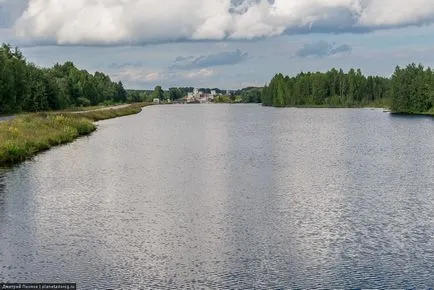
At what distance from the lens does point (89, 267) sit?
1720cm

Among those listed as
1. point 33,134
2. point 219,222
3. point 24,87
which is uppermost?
point 24,87

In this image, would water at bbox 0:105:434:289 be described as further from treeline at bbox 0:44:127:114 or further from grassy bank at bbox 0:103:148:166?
treeline at bbox 0:44:127:114

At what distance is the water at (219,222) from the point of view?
16.6 m

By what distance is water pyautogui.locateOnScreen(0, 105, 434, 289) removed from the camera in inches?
655

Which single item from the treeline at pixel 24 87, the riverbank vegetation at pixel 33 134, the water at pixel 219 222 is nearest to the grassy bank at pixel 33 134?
the riverbank vegetation at pixel 33 134

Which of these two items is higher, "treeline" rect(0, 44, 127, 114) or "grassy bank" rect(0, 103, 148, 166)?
"treeline" rect(0, 44, 127, 114)

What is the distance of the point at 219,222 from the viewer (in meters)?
22.9

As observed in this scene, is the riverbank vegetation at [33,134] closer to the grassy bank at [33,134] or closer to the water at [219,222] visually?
the grassy bank at [33,134]

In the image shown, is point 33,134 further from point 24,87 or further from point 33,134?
point 24,87

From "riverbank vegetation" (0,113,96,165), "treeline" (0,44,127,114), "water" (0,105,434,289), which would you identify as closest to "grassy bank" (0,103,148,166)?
"riverbank vegetation" (0,113,96,165)

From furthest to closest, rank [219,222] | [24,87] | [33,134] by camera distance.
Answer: [24,87] → [33,134] → [219,222]

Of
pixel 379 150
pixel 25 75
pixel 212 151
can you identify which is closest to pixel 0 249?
pixel 212 151

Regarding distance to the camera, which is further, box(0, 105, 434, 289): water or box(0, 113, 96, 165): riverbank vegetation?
box(0, 113, 96, 165): riverbank vegetation

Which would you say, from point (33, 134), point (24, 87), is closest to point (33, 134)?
point (33, 134)
